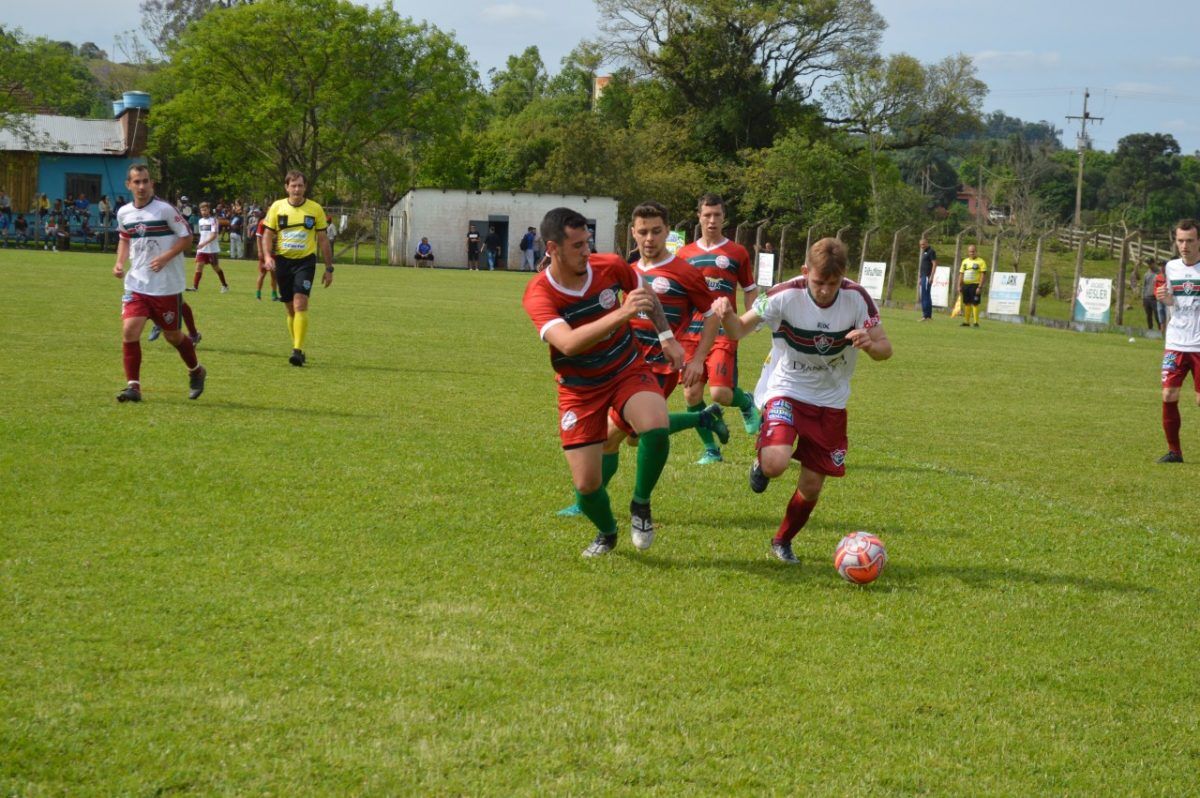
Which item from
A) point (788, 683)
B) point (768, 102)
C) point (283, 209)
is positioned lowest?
point (788, 683)

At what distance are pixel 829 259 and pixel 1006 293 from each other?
30.4 meters

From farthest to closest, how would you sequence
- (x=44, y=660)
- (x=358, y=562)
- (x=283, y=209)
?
(x=283, y=209) → (x=358, y=562) → (x=44, y=660)

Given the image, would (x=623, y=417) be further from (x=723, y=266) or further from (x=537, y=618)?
(x=723, y=266)

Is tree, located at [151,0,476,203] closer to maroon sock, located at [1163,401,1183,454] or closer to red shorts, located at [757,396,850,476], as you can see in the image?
maroon sock, located at [1163,401,1183,454]

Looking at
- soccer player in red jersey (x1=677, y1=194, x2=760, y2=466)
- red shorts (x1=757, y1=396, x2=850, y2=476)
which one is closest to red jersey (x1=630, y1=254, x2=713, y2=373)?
soccer player in red jersey (x1=677, y1=194, x2=760, y2=466)

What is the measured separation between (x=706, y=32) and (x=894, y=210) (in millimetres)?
13925

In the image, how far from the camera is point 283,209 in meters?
14.5

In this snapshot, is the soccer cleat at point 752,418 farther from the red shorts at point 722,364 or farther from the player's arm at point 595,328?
the player's arm at point 595,328

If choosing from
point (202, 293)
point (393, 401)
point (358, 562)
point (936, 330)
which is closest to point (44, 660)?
point (358, 562)

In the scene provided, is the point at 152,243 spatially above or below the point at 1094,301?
above

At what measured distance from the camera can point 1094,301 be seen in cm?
3116

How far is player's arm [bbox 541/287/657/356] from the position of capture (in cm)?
582

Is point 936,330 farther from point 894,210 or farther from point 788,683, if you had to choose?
point 894,210

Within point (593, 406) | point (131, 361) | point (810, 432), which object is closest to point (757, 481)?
point (810, 432)
